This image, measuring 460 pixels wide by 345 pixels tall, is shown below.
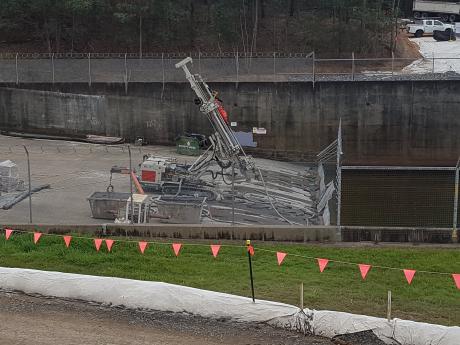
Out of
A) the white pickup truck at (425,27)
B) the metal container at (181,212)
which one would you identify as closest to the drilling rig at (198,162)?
the metal container at (181,212)

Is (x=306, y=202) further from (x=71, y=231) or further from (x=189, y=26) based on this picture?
(x=189, y=26)

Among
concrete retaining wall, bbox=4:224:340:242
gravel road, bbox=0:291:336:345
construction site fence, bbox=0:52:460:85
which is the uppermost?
construction site fence, bbox=0:52:460:85

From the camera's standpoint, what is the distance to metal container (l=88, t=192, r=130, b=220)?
19.1 meters

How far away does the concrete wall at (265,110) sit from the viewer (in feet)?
106

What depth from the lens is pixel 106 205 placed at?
63.2 feet

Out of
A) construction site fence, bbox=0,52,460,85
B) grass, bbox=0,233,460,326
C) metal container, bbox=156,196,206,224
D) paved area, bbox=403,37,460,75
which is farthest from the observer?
paved area, bbox=403,37,460,75

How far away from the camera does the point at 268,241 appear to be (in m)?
17.0

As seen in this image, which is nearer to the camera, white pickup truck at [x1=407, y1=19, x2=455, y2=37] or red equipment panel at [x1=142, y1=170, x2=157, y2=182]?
red equipment panel at [x1=142, y1=170, x2=157, y2=182]

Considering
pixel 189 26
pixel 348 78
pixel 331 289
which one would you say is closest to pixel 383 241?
pixel 331 289

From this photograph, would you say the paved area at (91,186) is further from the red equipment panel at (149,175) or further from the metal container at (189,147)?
the red equipment panel at (149,175)

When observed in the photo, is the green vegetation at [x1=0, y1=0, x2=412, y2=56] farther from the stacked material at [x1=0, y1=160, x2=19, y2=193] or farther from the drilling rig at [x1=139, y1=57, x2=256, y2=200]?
the stacked material at [x1=0, y1=160, x2=19, y2=193]

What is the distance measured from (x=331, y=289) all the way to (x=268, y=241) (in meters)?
3.77

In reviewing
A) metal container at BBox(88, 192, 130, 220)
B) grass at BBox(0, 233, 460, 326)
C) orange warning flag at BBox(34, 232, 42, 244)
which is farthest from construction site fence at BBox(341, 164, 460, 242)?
orange warning flag at BBox(34, 232, 42, 244)

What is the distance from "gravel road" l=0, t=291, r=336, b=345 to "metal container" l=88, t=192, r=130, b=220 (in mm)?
6447
